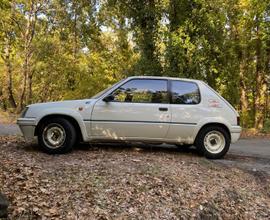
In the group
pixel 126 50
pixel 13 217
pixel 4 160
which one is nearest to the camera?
pixel 13 217

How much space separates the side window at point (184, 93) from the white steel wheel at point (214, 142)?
0.79 metres

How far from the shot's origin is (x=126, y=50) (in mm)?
29047

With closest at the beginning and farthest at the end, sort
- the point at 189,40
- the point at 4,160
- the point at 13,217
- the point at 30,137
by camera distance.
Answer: the point at 13,217
the point at 4,160
the point at 30,137
the point at 189,40

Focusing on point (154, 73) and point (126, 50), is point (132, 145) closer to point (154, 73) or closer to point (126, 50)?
point (154, 73)

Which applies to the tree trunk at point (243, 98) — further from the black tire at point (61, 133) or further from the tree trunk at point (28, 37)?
the black tire at point (61, 133)

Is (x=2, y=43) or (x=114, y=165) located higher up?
(x=2, y=43)

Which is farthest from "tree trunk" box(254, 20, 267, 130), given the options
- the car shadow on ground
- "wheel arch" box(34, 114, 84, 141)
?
"wheel arch" box(34, 114, 84, 141)

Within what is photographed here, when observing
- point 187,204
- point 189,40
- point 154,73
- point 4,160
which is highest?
point 189,40

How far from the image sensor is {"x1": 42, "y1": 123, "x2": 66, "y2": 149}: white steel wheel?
852cm

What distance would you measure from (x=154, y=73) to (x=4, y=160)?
1243 cm

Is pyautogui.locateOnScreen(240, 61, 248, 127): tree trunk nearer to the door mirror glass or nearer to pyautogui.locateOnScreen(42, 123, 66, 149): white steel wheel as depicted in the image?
the door mirror glass

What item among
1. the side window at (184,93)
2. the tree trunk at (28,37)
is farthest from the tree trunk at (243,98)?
the tree trunk at (28,37)

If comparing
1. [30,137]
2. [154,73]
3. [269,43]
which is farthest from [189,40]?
[30,137]

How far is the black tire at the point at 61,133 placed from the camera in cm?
849
